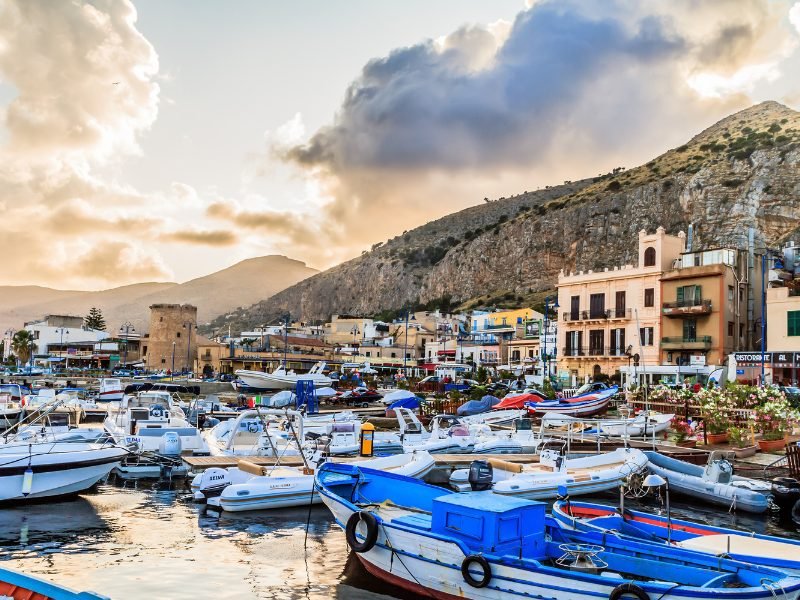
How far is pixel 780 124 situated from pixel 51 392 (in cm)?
12531

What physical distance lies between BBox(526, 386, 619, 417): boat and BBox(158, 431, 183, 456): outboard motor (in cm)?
2211

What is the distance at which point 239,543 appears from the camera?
49.2ft

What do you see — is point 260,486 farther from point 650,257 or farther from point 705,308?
point 650,257

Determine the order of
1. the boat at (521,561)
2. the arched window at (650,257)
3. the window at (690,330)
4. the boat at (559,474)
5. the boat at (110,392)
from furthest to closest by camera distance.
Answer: the arched window at (650,257)
the window at (690,330)
the boat at (110,392)
the boat at (559,474)
the boat at (521,561)

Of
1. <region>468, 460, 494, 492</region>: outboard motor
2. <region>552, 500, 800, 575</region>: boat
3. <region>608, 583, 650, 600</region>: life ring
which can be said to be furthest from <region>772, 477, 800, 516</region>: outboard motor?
<region>608, 583, 650, 600</region>: life ring

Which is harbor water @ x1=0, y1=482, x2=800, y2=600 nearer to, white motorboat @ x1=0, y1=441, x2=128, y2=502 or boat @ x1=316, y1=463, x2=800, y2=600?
white motorboat @ x1=0, y1=441, x2=128, y2=502

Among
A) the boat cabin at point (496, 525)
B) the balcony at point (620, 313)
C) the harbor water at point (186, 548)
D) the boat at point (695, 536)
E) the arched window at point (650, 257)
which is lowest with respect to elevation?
the harbor water at point (186, 548)

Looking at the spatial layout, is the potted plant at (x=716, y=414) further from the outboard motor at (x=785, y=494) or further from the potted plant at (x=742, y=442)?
the outboard motor at (x=785, y=494)

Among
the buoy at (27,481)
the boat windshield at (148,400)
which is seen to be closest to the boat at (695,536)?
the buoy at (27,481)

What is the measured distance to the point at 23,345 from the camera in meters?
103

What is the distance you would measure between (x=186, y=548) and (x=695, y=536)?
999cm

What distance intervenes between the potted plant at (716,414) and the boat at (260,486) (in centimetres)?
1500

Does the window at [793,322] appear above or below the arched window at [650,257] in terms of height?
below

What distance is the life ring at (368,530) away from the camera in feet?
40.0
